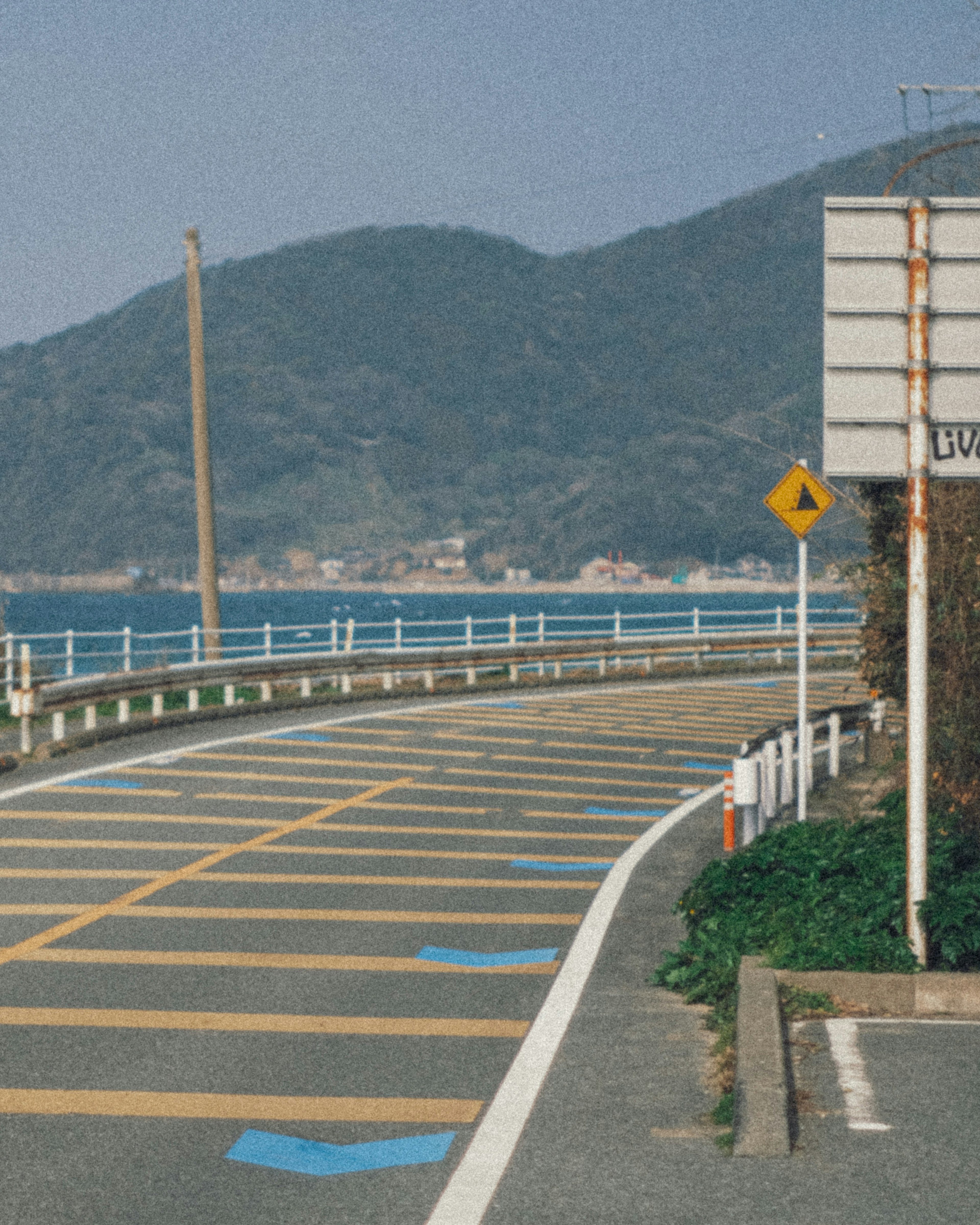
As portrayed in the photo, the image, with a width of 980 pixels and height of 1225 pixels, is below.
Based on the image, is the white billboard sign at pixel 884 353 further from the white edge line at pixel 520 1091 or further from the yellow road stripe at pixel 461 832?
the yellow road stripe at pixel 461 832

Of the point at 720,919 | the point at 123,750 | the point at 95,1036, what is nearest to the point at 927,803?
the point at 720,919

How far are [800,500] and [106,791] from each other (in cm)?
729

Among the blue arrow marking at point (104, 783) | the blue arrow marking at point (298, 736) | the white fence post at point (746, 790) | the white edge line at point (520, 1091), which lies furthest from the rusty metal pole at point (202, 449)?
the white edge line at point (520, 1091)

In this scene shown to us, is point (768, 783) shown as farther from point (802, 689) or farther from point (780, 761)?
point (780, 761)

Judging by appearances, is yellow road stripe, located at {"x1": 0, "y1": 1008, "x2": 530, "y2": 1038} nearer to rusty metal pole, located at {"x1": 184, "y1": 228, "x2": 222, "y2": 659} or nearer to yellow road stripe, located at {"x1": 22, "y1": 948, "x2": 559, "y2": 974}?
yellow road stripe, located at {"x1": 22, "y1": 948, "x2": 559, "y2": 974}

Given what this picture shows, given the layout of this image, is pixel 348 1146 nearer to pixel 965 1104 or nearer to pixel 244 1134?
pixel 244 1134

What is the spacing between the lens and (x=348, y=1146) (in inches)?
237

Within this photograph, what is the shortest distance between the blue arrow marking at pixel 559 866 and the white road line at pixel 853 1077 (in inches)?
206

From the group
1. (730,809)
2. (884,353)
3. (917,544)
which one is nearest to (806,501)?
(730,809)

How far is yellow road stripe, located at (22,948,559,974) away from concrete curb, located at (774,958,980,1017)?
192 cm

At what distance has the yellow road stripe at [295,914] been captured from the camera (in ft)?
34.3

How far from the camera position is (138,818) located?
1468 centimetres

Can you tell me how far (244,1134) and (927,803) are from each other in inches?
308

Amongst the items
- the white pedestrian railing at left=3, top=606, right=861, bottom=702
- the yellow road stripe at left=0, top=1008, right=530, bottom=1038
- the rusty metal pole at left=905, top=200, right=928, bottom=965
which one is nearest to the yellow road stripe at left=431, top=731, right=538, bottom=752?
the white pedestrian railing at left=3, top=606, right=861, bottom=702
